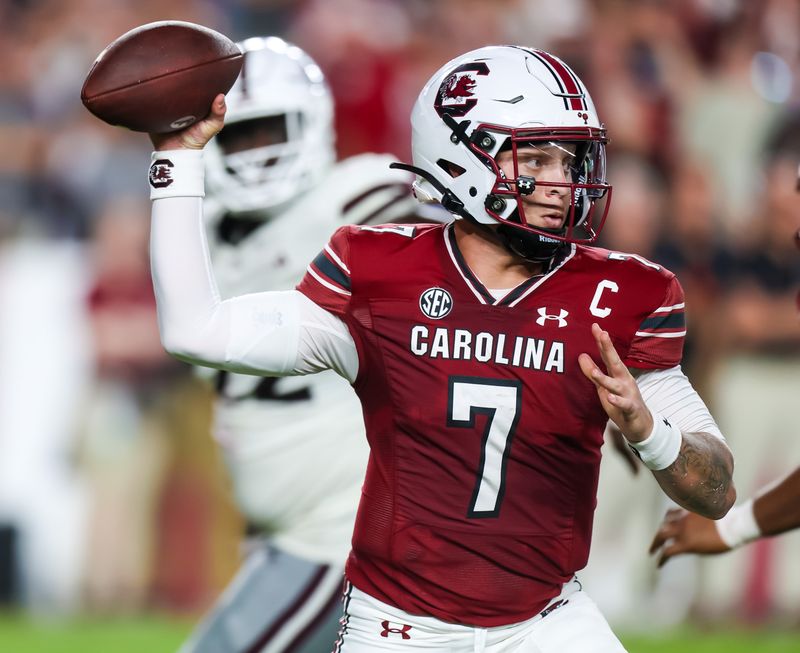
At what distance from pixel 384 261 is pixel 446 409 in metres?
0.35

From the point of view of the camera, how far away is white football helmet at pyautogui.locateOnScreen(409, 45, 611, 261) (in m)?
3.05

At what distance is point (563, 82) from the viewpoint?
315 cm

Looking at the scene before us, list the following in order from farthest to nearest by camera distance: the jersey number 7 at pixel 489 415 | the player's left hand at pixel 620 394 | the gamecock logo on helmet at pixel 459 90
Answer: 1. the gamecock logo on helmet at pixel 459 90
2. the jersey number 7 at pixel 489 415
3. the player's left hand at pixel 620 394

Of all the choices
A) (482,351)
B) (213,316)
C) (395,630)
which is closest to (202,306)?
(213,316)

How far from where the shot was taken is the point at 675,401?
306 cm

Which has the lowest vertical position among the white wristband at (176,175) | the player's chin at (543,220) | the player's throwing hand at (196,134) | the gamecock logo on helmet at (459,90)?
the player's chin at (543,220)

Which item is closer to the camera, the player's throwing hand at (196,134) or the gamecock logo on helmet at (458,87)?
the player's throwing hand at (196,134)

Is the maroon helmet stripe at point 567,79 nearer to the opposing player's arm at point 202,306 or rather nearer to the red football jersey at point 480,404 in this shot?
the red football jersey at point 480,404

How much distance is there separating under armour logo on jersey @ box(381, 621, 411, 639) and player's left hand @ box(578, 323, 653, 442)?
0.66 m

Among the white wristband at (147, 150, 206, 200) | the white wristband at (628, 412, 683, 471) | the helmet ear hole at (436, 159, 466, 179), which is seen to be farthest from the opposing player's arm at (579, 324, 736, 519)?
the white wristband at (147, 150, 206, 200)

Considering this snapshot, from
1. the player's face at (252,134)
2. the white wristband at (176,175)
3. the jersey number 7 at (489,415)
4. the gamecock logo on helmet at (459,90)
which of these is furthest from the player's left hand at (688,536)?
the player's face at (252,134)

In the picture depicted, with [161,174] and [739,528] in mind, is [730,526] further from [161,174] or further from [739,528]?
[161,174]

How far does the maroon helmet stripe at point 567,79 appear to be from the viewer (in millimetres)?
3109

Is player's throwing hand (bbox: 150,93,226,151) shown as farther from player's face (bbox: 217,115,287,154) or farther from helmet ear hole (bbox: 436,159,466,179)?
player's face (bbox: 217,115,287,154)
